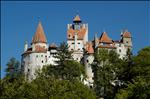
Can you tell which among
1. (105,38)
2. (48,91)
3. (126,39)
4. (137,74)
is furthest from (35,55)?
(48,91)

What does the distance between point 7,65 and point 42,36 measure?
955 centimetres

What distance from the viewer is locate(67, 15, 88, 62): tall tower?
101206 mm

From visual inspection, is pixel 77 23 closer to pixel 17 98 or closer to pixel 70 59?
pixel 70 59

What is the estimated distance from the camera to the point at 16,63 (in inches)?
4040

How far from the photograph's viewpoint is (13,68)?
101m

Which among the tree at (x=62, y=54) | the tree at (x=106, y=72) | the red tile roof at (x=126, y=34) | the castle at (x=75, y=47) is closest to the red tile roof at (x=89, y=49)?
the castle at (x=75, y=47)

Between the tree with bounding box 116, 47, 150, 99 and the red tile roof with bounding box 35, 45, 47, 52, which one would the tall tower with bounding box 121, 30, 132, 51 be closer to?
the red tile roof with bounding box 35, 45, 47, 52

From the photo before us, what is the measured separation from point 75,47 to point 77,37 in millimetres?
2645

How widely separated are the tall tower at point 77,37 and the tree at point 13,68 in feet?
37.6

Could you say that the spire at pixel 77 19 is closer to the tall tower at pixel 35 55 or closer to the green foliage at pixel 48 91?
the tall tower at pixel 35 55

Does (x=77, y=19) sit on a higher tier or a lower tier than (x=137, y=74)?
higher

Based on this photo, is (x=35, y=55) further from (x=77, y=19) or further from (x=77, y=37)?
(x=77, y=19)

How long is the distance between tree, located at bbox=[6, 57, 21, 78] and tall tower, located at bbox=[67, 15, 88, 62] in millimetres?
11450

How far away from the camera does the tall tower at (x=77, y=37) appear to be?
10121cm
